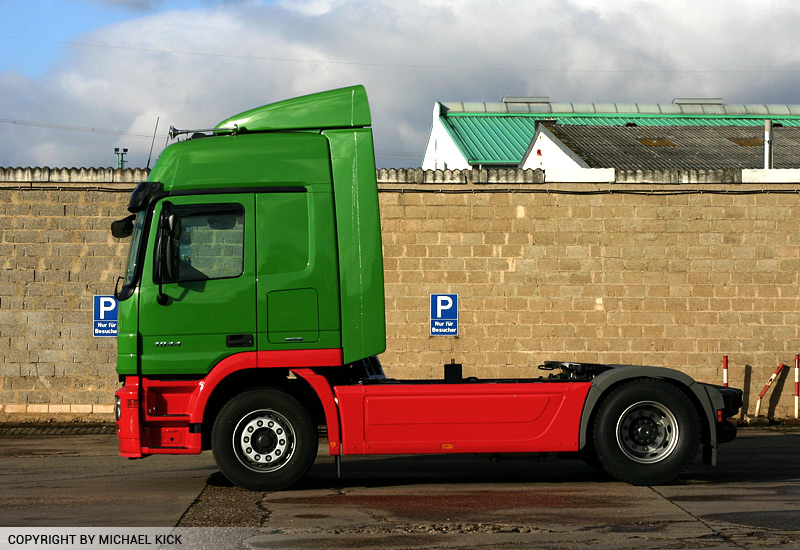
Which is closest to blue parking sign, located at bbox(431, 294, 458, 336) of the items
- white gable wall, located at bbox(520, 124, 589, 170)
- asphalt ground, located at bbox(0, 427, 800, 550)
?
asphalt ground, located at bbox(0, 427, 800, 550)

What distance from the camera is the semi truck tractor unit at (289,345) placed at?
9.87 m

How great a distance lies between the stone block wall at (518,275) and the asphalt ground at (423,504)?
4172 mm

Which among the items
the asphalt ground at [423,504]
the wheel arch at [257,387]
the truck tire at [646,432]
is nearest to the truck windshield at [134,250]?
the wheel arch at [257,387]

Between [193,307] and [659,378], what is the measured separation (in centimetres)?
461

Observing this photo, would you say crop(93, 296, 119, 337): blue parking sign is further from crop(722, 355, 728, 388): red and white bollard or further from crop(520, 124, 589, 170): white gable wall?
crop(520, 124, 589, 170): white gable wall

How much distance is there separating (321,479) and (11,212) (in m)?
8.73

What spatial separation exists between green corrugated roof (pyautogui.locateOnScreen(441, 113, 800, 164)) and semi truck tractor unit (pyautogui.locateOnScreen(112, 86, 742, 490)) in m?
27.6

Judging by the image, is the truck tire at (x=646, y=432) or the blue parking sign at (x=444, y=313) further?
the blue parking sign at (x=444, y=313)

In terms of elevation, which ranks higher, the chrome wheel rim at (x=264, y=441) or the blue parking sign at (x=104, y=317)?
the blue parking sign at (x=104, y=317)

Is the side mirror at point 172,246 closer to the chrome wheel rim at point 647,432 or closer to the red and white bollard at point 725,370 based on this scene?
the chrome wheel rim at point 647,432

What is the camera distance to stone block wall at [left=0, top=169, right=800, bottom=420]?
17.1 metres

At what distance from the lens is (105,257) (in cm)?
1711

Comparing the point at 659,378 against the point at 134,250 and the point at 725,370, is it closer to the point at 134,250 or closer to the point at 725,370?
the point at 134,250

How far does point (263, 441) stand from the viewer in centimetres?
990
